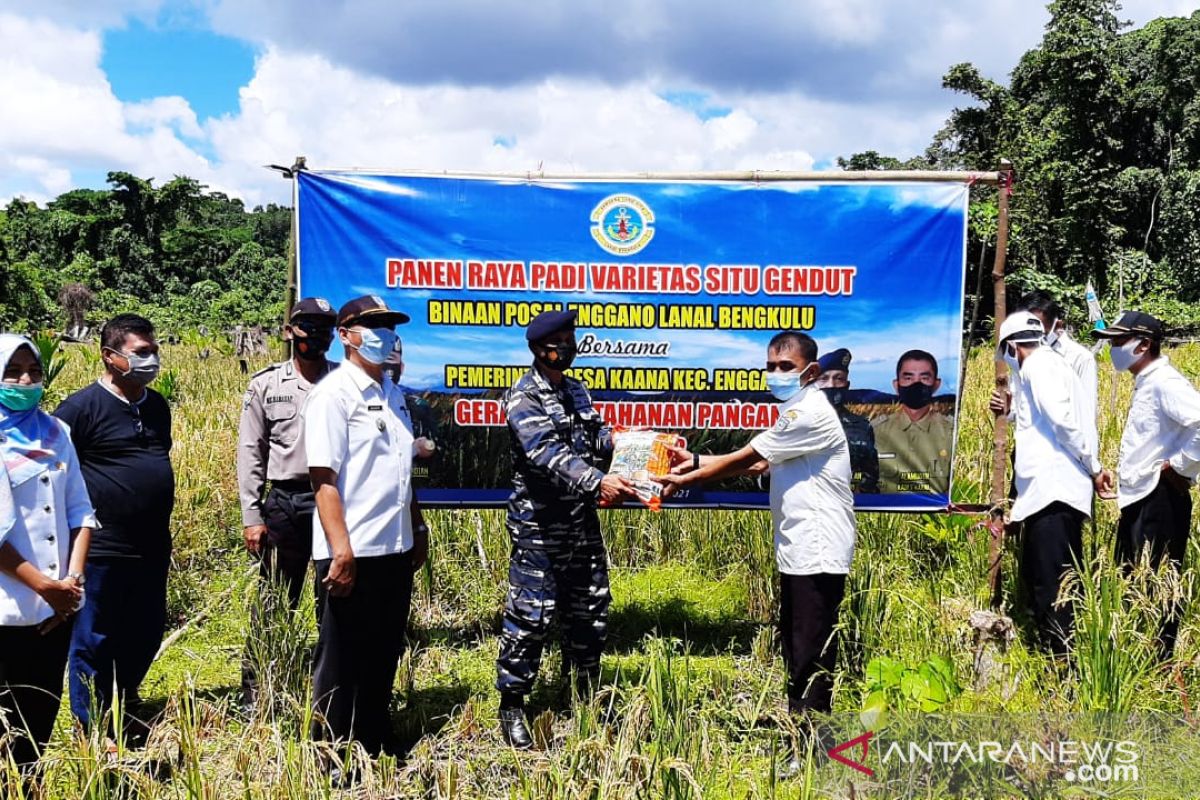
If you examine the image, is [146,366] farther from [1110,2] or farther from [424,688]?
[1110,2]

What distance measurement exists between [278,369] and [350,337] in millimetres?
825

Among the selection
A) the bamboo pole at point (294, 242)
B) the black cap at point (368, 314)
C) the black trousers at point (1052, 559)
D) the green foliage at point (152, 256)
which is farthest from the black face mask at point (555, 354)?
the green foliage at point (152, 256)

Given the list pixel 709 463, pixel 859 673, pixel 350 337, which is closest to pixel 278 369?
pixel 350 337

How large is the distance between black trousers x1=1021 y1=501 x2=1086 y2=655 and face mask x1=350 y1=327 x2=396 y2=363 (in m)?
3.01

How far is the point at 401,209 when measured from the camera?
4469mm

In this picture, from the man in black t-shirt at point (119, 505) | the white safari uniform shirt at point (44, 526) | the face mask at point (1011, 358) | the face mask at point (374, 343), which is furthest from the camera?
the face mask at point (1011, 358)

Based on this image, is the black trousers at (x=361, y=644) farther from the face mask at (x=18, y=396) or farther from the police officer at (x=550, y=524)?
the face mask at (x=18, y=396)

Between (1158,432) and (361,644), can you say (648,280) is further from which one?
(1158,432)

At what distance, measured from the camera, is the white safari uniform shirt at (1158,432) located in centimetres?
397

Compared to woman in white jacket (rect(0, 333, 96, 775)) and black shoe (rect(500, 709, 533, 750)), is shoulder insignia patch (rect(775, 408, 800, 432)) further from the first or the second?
woman in white jacket (rect(0, 333, 96, 775))

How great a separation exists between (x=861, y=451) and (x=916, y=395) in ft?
1.34

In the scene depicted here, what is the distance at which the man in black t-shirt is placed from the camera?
134 inches

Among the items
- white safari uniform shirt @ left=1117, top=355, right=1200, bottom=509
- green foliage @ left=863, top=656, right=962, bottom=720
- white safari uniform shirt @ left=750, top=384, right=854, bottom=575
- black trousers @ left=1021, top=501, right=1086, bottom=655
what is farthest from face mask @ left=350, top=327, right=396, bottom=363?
white safari uniform shirt @ left=1117, top=355, right=1200, bottom=509

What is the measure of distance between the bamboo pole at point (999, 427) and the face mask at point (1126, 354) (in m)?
0.49
